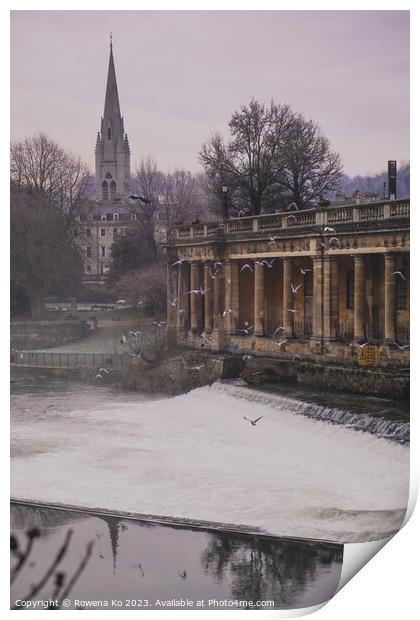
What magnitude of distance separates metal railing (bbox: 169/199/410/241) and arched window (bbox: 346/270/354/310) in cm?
55

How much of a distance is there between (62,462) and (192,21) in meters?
4.37

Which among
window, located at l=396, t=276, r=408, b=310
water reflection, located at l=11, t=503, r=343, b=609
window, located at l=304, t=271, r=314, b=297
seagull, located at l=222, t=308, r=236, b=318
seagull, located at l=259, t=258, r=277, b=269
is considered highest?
seagull, located at l=259, t=258, r=277, b=269

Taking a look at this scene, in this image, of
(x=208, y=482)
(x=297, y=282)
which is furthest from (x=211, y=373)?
(x=208, y=482)

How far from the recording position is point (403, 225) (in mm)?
10484

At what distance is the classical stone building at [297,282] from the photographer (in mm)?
10625

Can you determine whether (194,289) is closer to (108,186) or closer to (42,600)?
(108,186)

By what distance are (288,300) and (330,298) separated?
1.45 feet

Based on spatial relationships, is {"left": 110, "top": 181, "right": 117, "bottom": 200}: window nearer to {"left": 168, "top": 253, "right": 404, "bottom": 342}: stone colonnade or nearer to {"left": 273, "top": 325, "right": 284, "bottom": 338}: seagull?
{"left": 168, "top": 253, "right": 404, "bottom": 342}: stone colonnade

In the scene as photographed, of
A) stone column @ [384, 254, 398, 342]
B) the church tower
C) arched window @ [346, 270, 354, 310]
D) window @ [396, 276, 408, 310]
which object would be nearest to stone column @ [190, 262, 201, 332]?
the church tower

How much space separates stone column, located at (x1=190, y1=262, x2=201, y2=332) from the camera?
11.3 meters

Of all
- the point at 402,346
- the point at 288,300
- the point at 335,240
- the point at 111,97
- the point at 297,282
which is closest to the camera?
the point at 402,346

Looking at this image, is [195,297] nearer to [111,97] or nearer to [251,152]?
[251,152]

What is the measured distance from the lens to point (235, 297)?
11.7m

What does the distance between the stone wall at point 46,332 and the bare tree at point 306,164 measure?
252 cm
